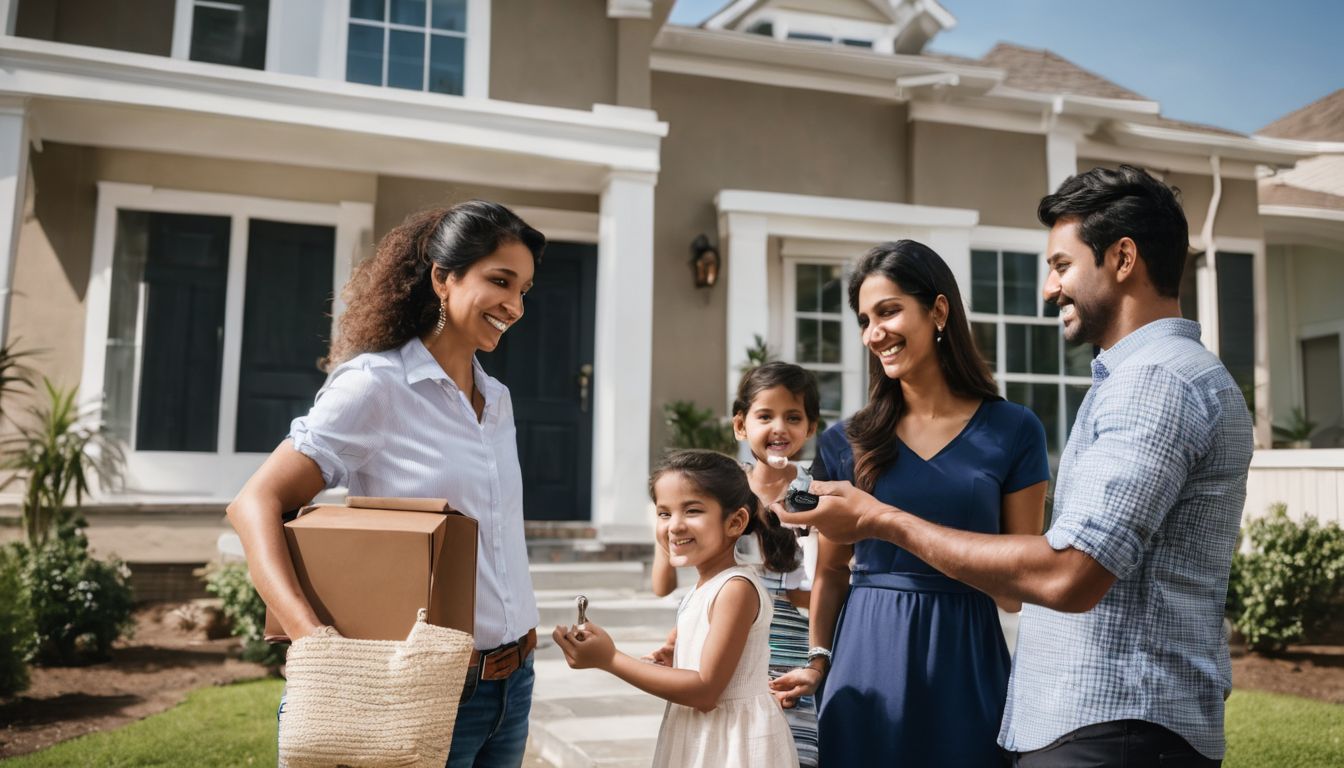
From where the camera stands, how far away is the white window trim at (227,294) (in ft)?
23.7

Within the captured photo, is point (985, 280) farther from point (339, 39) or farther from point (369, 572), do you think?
point (369, 572)

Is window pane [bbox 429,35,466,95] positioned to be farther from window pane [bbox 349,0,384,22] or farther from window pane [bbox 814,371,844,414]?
window pane [bbox 814,371,844,414]

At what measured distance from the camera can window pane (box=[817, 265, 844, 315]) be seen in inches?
348

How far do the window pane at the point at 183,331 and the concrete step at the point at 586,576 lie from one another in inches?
112

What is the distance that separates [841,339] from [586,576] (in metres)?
3.45

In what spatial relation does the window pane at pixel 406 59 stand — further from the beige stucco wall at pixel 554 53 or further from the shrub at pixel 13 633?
the shrub at pixel 13 633

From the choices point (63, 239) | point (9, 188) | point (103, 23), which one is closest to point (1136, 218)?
point (9, 188)

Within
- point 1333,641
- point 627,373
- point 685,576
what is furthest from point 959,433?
point 1333,641

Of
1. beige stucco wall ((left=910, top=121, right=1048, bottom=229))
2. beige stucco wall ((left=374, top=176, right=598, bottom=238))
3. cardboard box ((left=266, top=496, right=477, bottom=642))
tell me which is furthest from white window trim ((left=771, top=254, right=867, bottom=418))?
cardboard box ((left=266, top=496, right=477, bottom=642))

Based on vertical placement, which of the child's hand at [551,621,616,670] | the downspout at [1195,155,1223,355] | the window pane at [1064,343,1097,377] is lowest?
the child's hand at [551,621,616,670]

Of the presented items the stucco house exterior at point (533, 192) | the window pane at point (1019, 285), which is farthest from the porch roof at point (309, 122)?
the window pane at point (1019, 285)

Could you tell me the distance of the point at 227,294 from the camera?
7559 millimetres

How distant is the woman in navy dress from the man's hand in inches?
14.8

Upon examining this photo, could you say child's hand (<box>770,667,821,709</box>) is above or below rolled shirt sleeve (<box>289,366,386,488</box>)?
below
